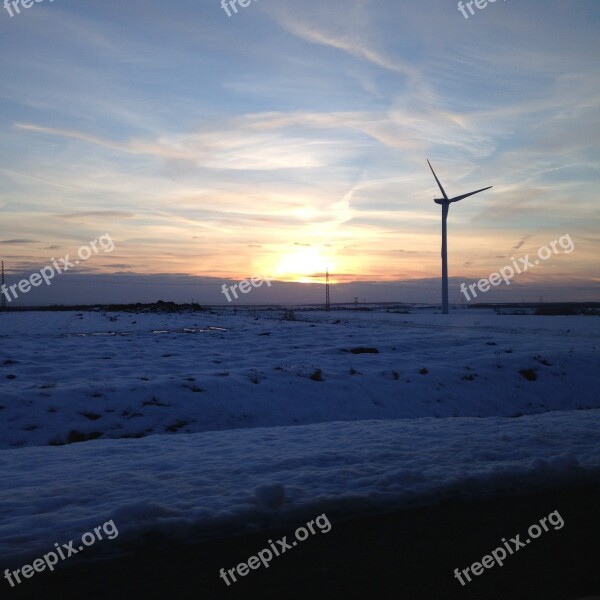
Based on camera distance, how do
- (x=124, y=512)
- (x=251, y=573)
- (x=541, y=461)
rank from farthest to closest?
(x=541, y=461) → (x=124, y=512) → (x=251, y=573)

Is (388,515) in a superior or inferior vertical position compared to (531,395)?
superior

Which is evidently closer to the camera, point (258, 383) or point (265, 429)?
point (265, 429)

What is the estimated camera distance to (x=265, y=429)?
34.9 feet

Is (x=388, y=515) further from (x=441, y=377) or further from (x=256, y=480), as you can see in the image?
(x=441, y=377)

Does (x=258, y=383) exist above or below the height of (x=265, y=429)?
above

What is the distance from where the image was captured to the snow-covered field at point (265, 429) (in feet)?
19.1

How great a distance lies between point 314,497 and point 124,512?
1.95 meters

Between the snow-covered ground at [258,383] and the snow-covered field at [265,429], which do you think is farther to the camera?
the snow-covered ground at [258,383]

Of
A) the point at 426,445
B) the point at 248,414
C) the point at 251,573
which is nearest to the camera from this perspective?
the point at 251,573

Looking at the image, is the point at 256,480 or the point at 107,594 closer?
the point at 107,594

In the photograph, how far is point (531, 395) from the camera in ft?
51.8

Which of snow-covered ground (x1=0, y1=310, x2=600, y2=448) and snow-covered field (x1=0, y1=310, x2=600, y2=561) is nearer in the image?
snow-covered field (x1=0, y1=310, x2=600, y2=561)

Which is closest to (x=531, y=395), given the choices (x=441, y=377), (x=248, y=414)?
(x=441, y=377)

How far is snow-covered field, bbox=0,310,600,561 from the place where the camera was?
19.1 ft
